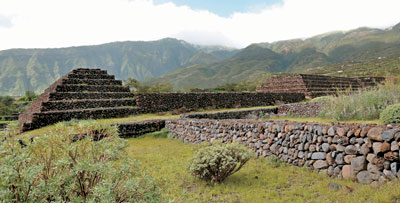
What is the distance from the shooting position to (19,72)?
187125 mm

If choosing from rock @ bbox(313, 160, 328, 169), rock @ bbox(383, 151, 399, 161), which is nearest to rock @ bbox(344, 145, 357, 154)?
rock @ bbox(383, 151, 399, 161)

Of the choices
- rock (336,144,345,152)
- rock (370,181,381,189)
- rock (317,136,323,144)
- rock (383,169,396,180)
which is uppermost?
rock (317,136,323,144)

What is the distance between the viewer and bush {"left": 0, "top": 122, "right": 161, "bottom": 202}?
1.76m

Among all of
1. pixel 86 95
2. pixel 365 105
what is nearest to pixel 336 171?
pixel 365 105

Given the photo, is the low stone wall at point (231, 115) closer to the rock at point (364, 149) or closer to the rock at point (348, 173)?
the rock at point (348, 173)

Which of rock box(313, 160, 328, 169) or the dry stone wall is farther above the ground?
the dry stone wall

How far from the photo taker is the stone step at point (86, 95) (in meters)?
18.2

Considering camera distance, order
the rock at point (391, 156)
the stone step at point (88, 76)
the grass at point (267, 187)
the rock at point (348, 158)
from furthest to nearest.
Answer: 1. the stone step at point (88, 76)
2. the rock at point (348, 158)
3. the rock at point (391, 156)
4. the grass at point (267, 187)

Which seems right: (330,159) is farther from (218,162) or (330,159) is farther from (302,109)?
(302,109)

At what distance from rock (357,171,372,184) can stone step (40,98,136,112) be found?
1760 centimetres

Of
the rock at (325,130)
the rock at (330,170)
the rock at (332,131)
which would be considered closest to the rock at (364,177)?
the rock at (330,170)

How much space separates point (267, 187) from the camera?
4789 millimetres

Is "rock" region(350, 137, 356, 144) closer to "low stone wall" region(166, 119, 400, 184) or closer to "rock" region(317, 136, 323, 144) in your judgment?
"low stone wall" region(166, 119, 400, 184)

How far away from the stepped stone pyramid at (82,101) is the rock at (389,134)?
16314 mm
